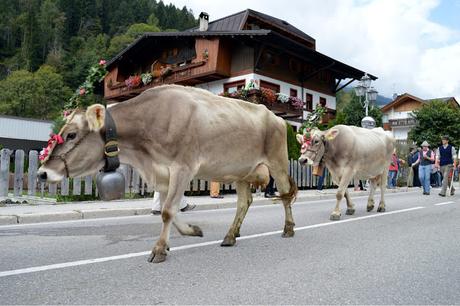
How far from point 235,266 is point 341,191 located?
15.5 feet

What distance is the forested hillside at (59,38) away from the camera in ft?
A: 214

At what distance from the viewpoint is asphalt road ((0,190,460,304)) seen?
3.27 meters

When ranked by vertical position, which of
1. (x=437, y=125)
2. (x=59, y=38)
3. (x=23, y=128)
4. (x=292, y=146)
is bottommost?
(x=292, y=146)

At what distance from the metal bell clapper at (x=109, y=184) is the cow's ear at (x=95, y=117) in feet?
1.74

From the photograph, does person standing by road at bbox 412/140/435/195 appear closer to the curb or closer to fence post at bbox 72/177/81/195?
the curb

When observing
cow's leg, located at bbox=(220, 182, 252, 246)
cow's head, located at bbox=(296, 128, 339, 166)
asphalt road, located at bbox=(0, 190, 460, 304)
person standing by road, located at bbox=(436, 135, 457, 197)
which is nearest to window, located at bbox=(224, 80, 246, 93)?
person standing by road, located at bbox=(436, 135, 457, 197)

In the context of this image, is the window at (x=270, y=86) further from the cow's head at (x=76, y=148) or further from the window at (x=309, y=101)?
the cow's head at (x=76, y=148)

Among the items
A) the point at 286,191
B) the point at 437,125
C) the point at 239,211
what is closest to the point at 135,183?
the point at 286,191

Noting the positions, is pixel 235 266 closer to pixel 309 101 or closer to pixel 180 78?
pixel 180 78

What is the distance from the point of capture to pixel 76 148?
14.6 feet

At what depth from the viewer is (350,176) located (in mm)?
8883

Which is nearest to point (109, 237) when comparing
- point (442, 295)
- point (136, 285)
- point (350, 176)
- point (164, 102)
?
point (164, 102)

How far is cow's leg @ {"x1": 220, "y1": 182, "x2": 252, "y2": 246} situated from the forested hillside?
65655 millimetres

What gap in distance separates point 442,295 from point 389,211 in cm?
672
